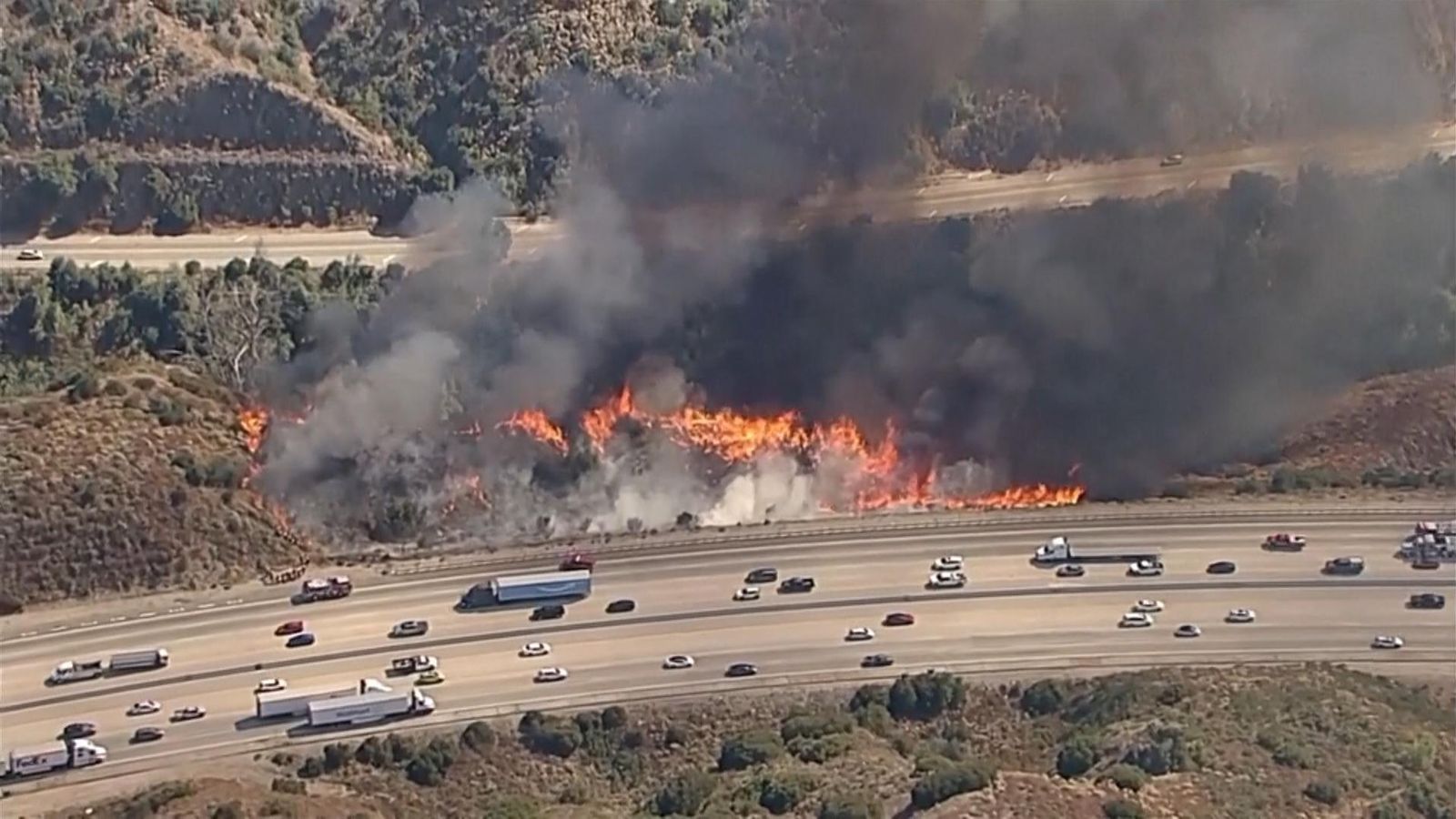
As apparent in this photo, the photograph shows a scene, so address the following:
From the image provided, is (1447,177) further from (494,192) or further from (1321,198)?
(494,192)

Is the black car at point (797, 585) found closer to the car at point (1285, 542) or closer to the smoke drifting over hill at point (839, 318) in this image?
the smoke drifting over hill at point (839, 318)

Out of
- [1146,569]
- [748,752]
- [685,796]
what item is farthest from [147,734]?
[1146,569]

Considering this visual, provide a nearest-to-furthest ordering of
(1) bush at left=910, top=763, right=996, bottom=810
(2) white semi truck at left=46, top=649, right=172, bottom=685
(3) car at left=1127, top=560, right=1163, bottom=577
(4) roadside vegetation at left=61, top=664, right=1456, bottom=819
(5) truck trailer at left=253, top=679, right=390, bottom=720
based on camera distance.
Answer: (1) bush at left=910, top=763, right=996, bottom=810, (4) roadside vegetation at left=61, top=664, right=1456, bottom=819, (5) truck trailer at left=253, top=679, right=390, bottom=720, (2) white semi truck at left=46, top=649, right=172, bottom=685, (3) car at left=1127, top=560, right=1163, bottom=577

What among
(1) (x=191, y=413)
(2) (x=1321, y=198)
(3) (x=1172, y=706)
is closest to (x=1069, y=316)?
(2) (x=1321, y=198)

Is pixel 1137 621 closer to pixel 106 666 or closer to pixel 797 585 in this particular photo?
pixel 797 585

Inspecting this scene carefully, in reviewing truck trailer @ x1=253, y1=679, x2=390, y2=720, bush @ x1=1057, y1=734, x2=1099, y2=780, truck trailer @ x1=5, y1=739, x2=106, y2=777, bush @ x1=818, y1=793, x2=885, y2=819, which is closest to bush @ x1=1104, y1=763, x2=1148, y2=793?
bush @ x1=1057, y1=734, x2=1099, y2=780

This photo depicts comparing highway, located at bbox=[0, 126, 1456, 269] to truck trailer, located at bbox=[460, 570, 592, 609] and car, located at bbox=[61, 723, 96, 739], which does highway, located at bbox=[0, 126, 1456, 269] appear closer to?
truck trailer, located at bbox=[460, 570, 592, 609]
